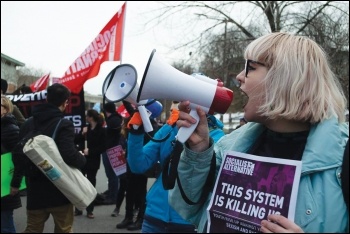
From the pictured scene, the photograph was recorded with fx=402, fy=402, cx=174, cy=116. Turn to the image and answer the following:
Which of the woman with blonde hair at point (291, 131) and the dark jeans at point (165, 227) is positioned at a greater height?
the woman with blonde hair at point (291, 131)

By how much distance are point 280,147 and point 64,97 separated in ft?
8.19

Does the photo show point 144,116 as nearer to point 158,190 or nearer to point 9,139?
point 158,190

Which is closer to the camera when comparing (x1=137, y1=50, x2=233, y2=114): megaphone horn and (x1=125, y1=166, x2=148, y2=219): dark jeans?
(x1=137, y1=50, x2=233, y2=114): megaphone horn

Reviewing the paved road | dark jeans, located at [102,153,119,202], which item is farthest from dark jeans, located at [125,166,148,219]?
dark jeans, located at [102,153,119,202]

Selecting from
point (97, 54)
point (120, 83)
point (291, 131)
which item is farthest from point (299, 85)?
Result: point (97, 54)

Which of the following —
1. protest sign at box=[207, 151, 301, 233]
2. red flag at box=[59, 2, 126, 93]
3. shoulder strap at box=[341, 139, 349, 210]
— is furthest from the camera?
red flag at box=[59, 2, 126, 93]

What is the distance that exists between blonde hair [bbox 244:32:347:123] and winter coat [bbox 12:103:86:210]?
92.9 inches

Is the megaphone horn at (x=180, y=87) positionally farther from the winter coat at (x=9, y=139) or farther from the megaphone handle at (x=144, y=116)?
the winter coat at (x=9, y=139)

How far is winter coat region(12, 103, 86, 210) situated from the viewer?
338cm

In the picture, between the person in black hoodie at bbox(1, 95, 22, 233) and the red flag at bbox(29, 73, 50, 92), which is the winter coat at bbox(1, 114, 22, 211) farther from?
the red flag at bbox(29, 73, 50, 92)

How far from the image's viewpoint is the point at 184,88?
4.83 feet

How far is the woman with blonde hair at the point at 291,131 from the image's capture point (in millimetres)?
1219

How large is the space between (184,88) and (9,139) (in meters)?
2.14

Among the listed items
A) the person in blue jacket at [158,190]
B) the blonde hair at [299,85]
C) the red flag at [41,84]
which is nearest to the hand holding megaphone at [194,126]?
the blonde hair at [299,85]
